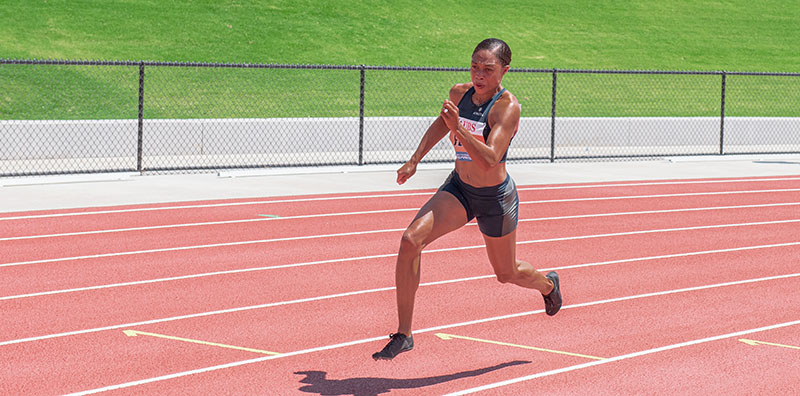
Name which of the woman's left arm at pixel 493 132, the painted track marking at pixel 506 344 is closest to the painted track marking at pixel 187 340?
the painted track marking at pixel 506 344

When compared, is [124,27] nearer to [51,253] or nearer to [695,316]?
[51,253]

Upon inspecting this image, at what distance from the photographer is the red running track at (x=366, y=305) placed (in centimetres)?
607

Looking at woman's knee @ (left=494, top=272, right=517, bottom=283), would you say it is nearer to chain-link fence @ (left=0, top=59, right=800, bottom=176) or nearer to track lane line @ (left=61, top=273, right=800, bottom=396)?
track lane line @ (left=61, top=273, right=800, bottom=396)

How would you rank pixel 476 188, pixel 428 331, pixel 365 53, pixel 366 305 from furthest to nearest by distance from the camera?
pixel 365 53, pixel 366 305, pixel 428 331, pixel 476 188

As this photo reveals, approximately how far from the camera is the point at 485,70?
5.85 metres

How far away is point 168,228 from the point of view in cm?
1130

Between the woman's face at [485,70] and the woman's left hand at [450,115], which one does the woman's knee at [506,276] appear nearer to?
the woman's face at [485,70]

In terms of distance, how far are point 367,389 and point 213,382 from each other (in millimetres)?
847

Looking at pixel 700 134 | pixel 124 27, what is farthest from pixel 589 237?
pixel 124 27

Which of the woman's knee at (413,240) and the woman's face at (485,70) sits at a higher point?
the woman's face at (485,70)

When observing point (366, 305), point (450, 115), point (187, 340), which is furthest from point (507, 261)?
point (187, 340)

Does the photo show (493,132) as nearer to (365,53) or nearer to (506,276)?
(506,276)

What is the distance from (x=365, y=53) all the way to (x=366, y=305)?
2305 cm

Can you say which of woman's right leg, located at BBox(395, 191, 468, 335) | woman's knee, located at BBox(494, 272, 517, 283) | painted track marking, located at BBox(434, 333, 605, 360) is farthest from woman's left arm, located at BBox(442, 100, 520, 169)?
painted track marking, located at BBox(434, 333, 605, 360)
